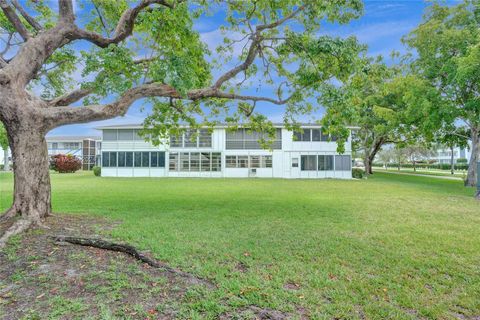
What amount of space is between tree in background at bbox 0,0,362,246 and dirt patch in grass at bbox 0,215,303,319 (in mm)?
1275

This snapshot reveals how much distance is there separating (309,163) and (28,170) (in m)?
24.2

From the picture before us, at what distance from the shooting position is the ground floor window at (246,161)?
28125 millimetres

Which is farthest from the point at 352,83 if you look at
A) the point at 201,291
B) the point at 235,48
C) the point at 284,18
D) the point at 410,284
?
the point at 201,291

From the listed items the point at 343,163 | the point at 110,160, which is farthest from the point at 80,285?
the point at 110,160

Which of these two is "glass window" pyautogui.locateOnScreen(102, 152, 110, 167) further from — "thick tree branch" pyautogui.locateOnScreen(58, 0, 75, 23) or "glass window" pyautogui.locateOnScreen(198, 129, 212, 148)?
"thick tree branch" pyautogui.locateOnScreen(58, 0, 75, 23)

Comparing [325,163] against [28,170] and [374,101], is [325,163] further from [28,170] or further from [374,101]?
[28,170]

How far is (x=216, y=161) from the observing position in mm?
28484

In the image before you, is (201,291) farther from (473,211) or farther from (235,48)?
(473,211)

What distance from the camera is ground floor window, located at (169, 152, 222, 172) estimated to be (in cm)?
2847

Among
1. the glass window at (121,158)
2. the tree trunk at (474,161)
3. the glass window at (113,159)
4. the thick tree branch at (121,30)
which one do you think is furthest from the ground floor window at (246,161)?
the thick tree branch at (121,30)

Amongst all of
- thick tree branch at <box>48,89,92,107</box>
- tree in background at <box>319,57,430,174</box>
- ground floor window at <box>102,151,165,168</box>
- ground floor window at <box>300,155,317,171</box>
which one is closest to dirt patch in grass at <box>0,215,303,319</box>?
thick tree branch at <box>48,89,92,107</box>

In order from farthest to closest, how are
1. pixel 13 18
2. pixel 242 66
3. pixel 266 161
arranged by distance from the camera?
pixel 266 161 < pixel 242 66 < pixel 13 18

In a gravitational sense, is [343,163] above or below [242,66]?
below

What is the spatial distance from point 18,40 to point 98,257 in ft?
25.9
